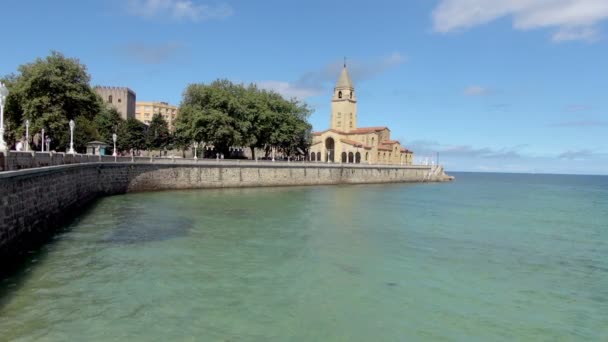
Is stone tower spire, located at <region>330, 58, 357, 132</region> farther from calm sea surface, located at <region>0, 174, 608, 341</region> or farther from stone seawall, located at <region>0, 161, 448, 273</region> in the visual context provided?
calm sea surface, located at <region>0, 174, 608, 341</region>

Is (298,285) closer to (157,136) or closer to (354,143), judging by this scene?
(157,136)

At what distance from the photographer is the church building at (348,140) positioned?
94438 mm

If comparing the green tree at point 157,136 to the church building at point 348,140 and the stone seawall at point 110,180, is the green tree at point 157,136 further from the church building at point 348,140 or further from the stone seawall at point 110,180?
the church building at point 348,140

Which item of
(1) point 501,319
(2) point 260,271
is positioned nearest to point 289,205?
(2) point 260,271

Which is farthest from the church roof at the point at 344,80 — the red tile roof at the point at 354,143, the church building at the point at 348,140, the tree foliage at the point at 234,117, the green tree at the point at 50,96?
the green tree at the point at 50,96

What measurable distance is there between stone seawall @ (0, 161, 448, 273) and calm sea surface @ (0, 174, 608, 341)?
112 cm

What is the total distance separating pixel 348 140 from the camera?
9475cm

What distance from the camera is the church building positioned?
94.4 meters

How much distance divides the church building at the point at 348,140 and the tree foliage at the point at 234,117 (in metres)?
26.0

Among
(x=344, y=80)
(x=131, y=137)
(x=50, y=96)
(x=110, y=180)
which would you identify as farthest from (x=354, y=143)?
(x=110, y=180)

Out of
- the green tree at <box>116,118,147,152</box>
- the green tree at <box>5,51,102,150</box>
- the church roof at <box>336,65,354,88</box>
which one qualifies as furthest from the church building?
the green tree at <box>5,51,102,150</box>

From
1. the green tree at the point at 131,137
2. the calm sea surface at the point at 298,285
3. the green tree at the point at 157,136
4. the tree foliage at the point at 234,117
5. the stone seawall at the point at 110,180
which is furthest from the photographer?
the green tree at the point at 157,136

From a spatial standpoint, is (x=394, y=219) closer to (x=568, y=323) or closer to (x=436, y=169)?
(x=568, y=323)


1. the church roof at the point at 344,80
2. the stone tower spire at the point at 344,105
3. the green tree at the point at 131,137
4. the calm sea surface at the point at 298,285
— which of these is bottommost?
the calm sea surface at the point at 298,285
